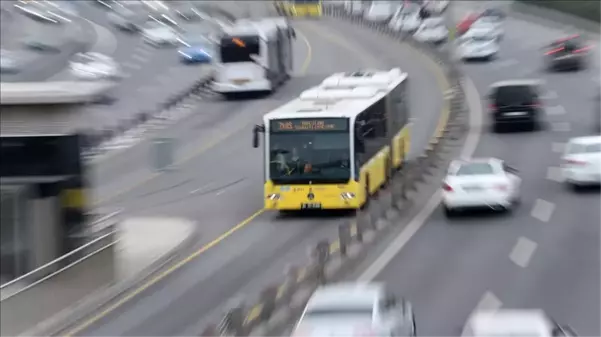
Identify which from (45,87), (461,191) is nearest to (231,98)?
(461,191)

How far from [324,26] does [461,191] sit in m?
64.9

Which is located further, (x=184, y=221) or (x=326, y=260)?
(x=184, y=221)

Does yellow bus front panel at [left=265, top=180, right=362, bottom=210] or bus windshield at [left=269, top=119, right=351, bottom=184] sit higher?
bus windshield at [left=269, top=119, right=351, bottom=184]

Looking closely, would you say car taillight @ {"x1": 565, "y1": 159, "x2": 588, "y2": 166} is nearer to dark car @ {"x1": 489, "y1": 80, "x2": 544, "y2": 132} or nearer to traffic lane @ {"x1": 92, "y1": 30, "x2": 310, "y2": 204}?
dark car @ {"x1": 489, "y1": 80, "x2": 544, "y2": 132}

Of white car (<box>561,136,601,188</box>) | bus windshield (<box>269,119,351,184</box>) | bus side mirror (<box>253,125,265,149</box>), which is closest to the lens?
bus side mirror (<box>253,125,265,149</box>)

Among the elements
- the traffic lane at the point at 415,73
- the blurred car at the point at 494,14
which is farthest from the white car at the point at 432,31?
the blurred car at the point at 494,14

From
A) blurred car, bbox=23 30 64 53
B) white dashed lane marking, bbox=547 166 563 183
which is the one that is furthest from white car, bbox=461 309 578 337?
blurred car, bbox=23 30 64 53

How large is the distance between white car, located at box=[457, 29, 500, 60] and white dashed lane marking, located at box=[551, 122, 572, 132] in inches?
929

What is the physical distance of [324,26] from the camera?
93.6m

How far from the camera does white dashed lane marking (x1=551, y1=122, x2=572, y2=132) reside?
44938mm

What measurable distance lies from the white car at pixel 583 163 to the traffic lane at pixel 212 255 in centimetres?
731

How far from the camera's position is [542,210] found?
100 ft

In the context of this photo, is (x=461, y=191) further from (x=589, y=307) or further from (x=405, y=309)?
(x=405, y=309)

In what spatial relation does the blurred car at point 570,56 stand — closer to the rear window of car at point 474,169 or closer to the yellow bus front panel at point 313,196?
the rear window of car at point 474,169
